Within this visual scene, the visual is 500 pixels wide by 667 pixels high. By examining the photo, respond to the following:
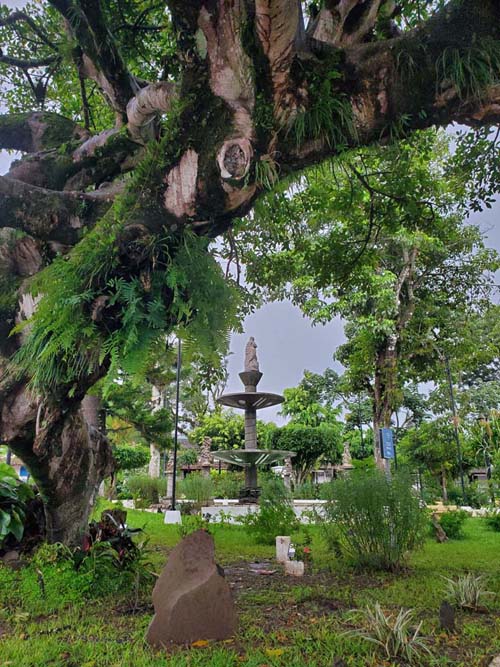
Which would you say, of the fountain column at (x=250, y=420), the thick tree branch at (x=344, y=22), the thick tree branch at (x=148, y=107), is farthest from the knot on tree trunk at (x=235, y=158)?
the fountain column at (x=250, y=420)

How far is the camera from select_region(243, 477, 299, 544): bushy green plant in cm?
716

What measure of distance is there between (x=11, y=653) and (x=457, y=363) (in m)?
15.5

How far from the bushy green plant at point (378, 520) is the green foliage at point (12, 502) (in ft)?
10.2

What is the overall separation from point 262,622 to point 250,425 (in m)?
9.36

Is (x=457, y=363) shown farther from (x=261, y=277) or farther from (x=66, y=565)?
(x=66, y=565)

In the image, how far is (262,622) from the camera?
316 cm

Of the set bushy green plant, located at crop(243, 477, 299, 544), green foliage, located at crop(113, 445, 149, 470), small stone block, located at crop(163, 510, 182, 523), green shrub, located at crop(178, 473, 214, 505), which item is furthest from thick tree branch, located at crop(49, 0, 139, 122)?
green foliage, located at crop(113, 445, 149, 470)

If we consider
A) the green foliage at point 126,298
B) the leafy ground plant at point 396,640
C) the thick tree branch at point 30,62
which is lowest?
the leafy ground plant at point 396,640

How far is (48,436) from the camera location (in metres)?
3.72

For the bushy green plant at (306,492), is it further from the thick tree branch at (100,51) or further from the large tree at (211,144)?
the thick tree branch at (100,51)

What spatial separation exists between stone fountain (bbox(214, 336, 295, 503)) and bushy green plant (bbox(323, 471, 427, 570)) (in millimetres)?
6169

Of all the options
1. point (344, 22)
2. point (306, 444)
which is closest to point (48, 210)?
point (344, 22)

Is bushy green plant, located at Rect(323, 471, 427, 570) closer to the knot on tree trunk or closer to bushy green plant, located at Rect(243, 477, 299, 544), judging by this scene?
bushy green plant, located at Rect(243, 477, 299, 544)

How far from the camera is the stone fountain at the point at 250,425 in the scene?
37.5ft
